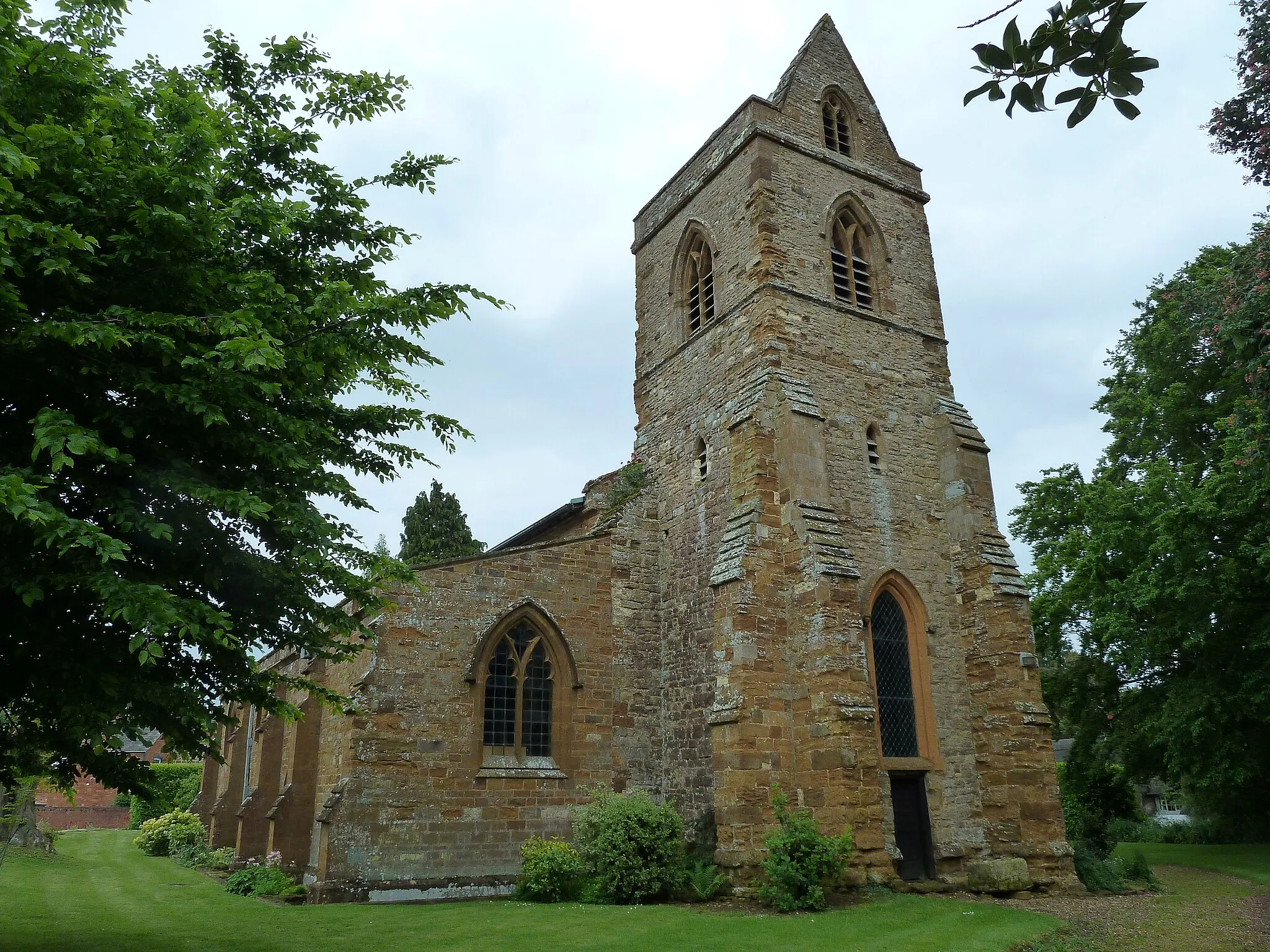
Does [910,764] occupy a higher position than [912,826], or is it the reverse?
[910,764]

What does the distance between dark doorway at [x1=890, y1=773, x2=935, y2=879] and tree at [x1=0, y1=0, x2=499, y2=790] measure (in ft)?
35.8

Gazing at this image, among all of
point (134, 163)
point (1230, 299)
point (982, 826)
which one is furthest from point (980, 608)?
point (134, 163)

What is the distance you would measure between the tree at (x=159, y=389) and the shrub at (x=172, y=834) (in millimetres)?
20687

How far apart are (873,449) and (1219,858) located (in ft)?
47.6

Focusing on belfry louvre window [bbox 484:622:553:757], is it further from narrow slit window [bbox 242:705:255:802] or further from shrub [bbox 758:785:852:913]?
narrow slit window [bbox 242:705:255:802]

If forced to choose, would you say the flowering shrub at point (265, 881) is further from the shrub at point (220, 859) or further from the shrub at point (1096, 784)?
the shrub at point (1096, 784)

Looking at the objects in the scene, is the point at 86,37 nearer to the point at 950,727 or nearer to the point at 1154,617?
the point at 950,727

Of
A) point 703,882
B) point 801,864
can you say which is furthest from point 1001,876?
point 703,882

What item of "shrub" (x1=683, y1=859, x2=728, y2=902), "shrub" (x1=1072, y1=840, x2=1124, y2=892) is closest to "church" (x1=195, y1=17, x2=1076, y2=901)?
"shrub" (x1=683, y1=859, x2=728, y2=902)

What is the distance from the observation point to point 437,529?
117 feet

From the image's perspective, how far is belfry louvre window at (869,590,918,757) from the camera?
16359 mm

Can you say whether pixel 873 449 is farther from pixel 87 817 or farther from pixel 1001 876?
pixel 87 817

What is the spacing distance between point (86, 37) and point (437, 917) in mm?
11616

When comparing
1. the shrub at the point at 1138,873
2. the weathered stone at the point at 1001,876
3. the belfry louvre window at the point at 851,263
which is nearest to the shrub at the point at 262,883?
the weathered stone at the point at 1001,876
